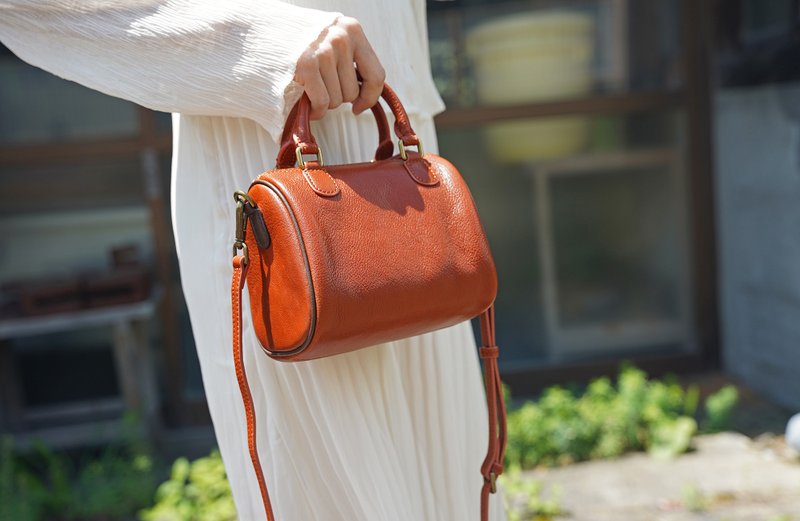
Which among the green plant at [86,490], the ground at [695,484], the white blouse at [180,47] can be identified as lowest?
the ground at [695,484]

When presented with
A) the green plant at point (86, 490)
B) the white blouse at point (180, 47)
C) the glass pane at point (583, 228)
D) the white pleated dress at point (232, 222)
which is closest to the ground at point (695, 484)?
the glass pane at point (583, 228)

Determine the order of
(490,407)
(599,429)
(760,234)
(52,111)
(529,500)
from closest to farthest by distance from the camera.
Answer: (490,407), (529,500), (599,429), (760,234), (52,111)

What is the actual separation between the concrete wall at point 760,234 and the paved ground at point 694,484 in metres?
0.55

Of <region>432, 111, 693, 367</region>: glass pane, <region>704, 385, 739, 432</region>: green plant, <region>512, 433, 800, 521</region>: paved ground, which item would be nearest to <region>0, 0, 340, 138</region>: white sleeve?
<region>512, 433, 800, 521</region>: paved ground

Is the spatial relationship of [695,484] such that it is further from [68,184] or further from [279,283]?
[68,184]

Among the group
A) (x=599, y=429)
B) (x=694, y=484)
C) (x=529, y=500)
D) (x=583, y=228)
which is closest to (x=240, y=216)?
(x=529, y=500)

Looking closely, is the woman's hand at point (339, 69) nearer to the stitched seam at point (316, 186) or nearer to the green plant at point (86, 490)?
the stitched seam at point (316, 186)

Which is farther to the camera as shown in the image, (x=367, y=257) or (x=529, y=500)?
(x=529, y=500)

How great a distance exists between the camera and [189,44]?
3.87ft

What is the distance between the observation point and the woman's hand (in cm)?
114

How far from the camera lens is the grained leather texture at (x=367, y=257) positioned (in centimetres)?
110

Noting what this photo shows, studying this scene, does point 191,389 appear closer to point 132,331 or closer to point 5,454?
point 132,331

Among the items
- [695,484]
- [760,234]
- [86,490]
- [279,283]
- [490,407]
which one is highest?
[279,283]

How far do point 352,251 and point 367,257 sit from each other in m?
0.02
